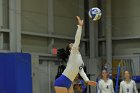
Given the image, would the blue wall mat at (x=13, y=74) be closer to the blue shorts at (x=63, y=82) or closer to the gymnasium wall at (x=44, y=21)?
the gymnasium wall at (x=44, y=21)

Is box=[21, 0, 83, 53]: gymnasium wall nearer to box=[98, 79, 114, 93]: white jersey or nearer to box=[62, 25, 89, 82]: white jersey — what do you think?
box=[98, 79, 114, 93]: white jersey

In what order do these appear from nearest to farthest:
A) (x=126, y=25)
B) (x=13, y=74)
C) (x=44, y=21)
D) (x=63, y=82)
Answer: (x=63, y=82) → (x=13, y=74) → (x=44, y=21) → (x=126, y=25)

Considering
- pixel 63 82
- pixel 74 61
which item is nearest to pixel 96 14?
pixel 74 61

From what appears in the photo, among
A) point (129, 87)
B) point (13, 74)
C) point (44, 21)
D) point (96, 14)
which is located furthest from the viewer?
point (44, 21)

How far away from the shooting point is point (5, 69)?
8.98 metres

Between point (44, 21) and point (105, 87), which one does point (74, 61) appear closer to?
point (105, 87)

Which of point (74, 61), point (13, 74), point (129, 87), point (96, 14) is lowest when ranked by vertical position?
point (129, 87)

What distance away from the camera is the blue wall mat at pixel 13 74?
8906 mm

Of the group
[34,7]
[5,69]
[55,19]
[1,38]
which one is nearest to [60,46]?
[55,19]

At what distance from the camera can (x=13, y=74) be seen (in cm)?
899

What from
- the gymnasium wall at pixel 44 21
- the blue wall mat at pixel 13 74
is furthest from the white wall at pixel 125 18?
the blue wall mat at pixel 13 74

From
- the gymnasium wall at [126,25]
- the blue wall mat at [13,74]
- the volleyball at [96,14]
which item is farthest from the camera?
the gymnasium wall at [126,25]

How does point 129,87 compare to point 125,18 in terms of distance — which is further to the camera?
point 125,18

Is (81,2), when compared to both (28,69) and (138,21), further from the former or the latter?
(28,69)
